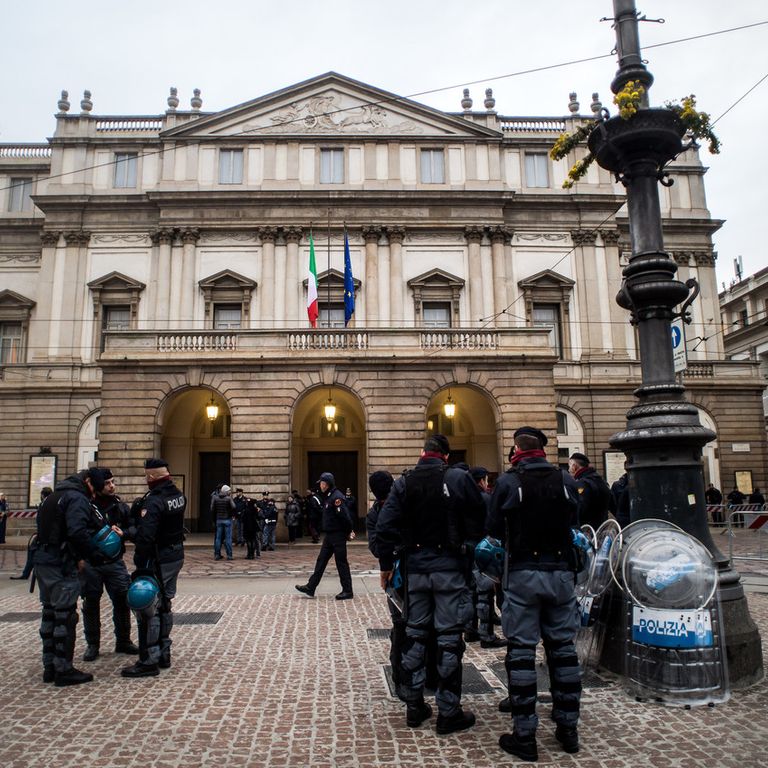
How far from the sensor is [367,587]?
11.8m

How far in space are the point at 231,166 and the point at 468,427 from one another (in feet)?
52.5

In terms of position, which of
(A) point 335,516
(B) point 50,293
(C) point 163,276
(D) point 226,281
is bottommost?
(A) point 335,516

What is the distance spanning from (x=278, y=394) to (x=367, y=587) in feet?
36.0

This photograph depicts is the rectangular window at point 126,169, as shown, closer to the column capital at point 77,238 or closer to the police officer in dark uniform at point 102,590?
the column capital at point 77,238

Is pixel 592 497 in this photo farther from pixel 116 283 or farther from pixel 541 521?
pixel 116 283

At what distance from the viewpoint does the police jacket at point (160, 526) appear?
263 inches

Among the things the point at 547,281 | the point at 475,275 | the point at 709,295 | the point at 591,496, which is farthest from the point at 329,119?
the point at 591,496

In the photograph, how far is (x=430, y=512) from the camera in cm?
530

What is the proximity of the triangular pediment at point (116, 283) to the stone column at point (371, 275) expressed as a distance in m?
9.98

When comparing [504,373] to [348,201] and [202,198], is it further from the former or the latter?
[202,198]

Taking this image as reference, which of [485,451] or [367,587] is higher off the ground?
[485,451]

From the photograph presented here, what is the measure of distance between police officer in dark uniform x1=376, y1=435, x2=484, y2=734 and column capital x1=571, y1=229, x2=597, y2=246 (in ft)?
89.6

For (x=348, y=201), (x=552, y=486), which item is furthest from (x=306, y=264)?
(x=552, y=486)

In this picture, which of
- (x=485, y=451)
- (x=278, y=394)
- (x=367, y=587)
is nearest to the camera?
(x=367, y=587)
